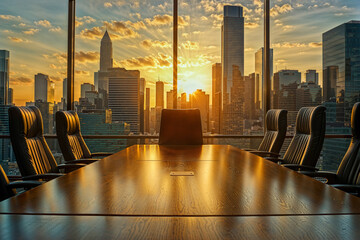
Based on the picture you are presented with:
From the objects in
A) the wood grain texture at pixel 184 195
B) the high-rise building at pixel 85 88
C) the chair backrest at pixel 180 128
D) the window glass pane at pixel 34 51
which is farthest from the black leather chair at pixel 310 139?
the window glass pane at pixel 34 51

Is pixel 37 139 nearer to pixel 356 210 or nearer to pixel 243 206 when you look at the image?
pixel 243 206

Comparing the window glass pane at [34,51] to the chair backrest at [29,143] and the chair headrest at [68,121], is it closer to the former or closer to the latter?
the chair headrest at [68,121]

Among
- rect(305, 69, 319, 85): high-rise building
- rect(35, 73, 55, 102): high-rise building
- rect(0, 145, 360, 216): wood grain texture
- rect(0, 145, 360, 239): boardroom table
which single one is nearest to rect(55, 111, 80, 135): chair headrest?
rect(0, 145, 360, 216): wood grain texture

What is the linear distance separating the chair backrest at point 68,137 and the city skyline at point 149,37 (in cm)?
191

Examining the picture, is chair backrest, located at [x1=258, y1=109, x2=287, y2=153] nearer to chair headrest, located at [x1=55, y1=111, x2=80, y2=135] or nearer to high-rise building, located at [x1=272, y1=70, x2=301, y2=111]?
high-rise building, located at [x1=272, y1=70, x2=301, y2=111]

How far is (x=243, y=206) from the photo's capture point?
927 mm

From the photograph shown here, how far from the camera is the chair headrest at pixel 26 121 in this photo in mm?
2061

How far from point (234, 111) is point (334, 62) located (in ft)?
6.71

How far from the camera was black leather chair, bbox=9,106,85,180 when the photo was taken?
2.01 meters

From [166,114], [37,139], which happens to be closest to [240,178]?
[37,139]

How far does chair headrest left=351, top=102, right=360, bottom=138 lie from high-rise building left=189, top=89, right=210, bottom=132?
8.78 ft

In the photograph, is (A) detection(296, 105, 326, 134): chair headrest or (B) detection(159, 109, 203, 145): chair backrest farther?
(B) detection(159, 109, 203, 145): chair backrest

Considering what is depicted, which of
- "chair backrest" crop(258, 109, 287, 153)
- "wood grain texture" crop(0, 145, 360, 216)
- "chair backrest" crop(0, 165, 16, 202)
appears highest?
"chair backrest" crop(258, 109, 287, 153)

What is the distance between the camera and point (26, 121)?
2158mm
